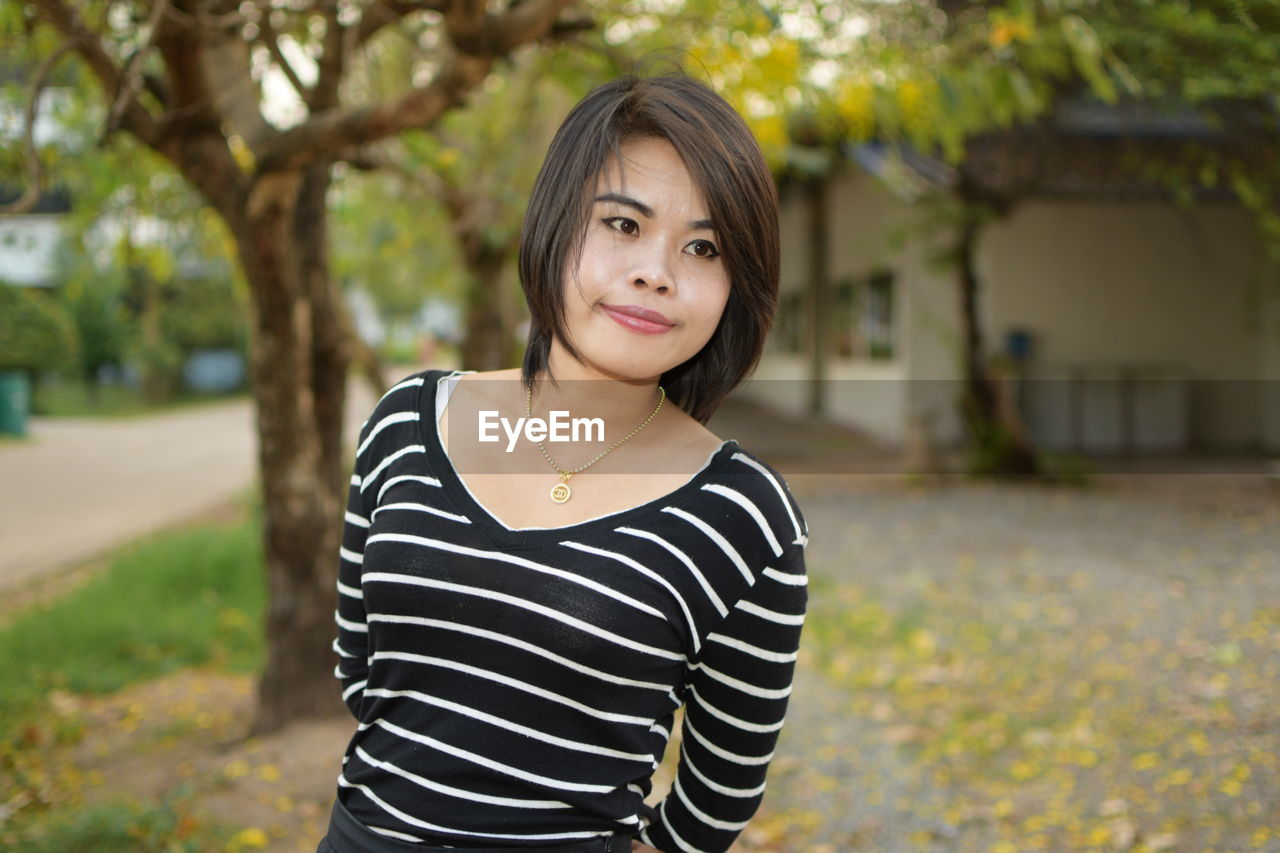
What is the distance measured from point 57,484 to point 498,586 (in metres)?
12.5

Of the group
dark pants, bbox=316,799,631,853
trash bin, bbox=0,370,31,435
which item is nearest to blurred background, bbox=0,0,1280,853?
dark pants, bbox=316,799,631,853

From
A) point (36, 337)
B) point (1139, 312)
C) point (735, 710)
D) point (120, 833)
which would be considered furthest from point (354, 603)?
point (36, 337)

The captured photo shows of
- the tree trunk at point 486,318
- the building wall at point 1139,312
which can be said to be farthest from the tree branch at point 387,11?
the building wall at point 1139,312

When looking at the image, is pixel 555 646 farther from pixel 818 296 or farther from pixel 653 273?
pixel 818 296

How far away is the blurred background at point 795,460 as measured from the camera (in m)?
3.60

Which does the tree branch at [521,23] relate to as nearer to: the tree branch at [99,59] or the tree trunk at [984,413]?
the tree branch at [99,59]

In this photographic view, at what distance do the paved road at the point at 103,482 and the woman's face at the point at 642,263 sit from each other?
750cm

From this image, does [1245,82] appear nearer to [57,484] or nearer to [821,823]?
[821,823]

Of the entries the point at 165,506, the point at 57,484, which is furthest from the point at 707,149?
the point at 57,484

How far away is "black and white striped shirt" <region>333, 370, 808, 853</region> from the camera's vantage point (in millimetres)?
1420

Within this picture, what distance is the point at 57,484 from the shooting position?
1227 centimetres

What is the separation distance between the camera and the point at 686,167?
1.43 metres

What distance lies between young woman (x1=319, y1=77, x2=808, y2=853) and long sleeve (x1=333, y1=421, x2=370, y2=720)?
0.10 m

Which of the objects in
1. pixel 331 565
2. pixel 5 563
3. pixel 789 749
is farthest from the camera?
pixel 5 563
